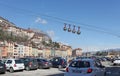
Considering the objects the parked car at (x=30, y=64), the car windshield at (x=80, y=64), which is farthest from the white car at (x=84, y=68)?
the parked car at (x=30, y=64)

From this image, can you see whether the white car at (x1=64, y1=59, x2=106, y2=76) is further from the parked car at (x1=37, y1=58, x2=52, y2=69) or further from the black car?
the black car

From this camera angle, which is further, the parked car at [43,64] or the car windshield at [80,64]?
the parked car at [43,64]

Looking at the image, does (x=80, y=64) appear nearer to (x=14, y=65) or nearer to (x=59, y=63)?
(x=14, y=65)

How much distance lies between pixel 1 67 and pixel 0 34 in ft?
504

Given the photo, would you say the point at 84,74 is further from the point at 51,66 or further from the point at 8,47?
the point at 8,47

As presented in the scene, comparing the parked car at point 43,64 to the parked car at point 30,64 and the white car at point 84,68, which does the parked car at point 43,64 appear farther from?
the white car at point 84,68

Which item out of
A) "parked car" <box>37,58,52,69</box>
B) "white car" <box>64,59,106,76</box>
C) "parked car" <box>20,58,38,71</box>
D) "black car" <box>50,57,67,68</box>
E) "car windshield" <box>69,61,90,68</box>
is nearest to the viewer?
"white car" <box>64,59,106,76</box>

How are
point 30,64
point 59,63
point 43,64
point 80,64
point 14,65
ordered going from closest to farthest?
point 80,64
point 14,65
point 30,64
point 43,64
point 59,63

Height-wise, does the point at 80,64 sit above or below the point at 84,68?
above

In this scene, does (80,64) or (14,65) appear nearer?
(80,64)

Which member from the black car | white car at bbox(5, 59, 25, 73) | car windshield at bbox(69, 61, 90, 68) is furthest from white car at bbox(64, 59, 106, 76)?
the black car

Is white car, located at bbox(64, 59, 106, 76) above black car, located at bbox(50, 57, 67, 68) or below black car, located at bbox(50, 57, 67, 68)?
below

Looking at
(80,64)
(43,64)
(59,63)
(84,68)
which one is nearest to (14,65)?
(43,64)

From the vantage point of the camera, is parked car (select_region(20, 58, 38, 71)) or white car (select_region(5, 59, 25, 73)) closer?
white car (select_region(5, 59, 25, 73))
